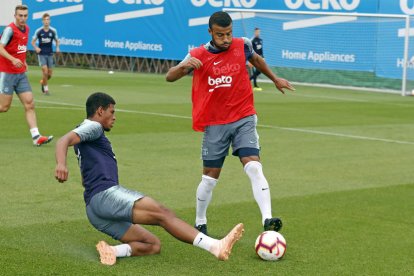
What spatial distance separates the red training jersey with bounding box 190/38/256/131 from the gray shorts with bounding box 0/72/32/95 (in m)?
7.92

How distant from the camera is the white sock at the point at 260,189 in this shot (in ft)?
30.9

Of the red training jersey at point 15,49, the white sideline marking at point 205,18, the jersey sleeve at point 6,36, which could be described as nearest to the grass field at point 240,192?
the red training jersey at point 15,49

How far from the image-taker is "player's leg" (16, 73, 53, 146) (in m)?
16.4

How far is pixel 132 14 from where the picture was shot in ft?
142

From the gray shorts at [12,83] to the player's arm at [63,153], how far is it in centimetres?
920

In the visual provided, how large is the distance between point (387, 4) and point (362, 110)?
10.3 m

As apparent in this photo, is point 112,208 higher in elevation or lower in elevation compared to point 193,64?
lower

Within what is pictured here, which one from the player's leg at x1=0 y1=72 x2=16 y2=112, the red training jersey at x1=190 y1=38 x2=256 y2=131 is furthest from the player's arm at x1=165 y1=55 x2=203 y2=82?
the player's leg at x1=0 y1=72 x2=16 y2=112

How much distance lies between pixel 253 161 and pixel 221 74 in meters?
0.95

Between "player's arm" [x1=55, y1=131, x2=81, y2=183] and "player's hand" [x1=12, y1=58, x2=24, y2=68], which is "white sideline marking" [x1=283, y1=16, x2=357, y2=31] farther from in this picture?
"player's arm" [x1=55, y1=131, x2=81, y2=183]

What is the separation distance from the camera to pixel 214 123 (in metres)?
9.80

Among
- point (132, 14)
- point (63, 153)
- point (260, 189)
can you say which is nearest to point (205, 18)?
point (132, 14)

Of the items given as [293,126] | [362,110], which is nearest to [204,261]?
[293,126]

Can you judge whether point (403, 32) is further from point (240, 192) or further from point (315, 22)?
point (240, 192)
